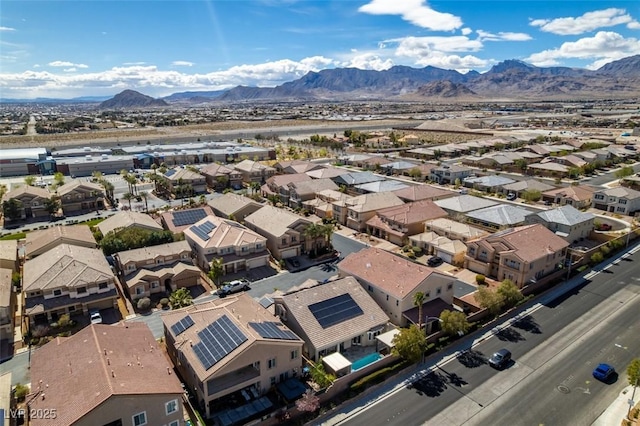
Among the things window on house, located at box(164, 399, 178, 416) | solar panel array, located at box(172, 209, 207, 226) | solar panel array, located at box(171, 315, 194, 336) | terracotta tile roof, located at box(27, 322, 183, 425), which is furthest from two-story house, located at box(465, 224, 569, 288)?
solar panel array, located at box(172, 209, 207, 226)

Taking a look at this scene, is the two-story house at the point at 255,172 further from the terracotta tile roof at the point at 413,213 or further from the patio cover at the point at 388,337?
the patio cover at the point at 388,337

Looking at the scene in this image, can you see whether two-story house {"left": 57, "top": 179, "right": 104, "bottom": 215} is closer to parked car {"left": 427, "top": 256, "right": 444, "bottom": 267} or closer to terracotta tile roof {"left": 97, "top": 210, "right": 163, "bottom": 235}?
terracotta tile roof {"left": 97, "top": 210, "right": 163, "bottom": 235}

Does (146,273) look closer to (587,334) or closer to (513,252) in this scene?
(513,252)

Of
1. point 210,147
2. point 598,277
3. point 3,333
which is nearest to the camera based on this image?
point 3,333

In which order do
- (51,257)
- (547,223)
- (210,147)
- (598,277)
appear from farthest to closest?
(210,147) < (547,223) < (598,277) < (51,257)

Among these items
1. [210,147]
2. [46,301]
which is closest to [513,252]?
[46,301]

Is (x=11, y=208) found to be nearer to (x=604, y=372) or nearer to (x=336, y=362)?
(x=336, y=362)
